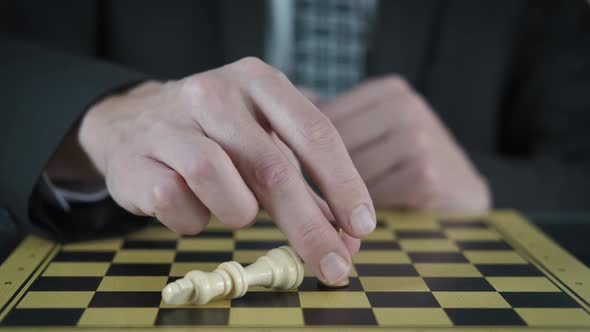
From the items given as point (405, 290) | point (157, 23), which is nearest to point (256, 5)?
point (157, 23)

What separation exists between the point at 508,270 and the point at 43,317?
0.78 metres

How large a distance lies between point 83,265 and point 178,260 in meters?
0.17

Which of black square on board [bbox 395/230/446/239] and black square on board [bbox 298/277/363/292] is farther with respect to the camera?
black square on board [bbox 395/230/446/239]

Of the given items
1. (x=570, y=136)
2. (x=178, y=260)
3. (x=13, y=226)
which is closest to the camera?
(x=178, y=260)

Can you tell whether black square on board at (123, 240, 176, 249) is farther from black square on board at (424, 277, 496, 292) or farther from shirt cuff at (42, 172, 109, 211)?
black square on board at (424, 277, 496, 292)

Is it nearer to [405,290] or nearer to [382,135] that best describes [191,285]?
[405,290]

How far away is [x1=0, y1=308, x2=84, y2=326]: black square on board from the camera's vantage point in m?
0.75

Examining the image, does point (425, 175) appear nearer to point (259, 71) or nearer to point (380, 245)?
point (380, 245)

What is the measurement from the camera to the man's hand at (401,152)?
5.00 ft

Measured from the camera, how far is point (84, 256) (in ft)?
3.49

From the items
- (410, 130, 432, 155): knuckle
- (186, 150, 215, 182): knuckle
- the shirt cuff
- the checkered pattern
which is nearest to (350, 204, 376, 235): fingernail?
(186, 150, 215, 182): knuckle

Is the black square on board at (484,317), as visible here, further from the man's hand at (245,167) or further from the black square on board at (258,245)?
Result: the black square on board at (258,245)

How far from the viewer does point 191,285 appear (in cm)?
80

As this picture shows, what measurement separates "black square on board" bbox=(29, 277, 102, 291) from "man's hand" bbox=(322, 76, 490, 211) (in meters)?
0.83
